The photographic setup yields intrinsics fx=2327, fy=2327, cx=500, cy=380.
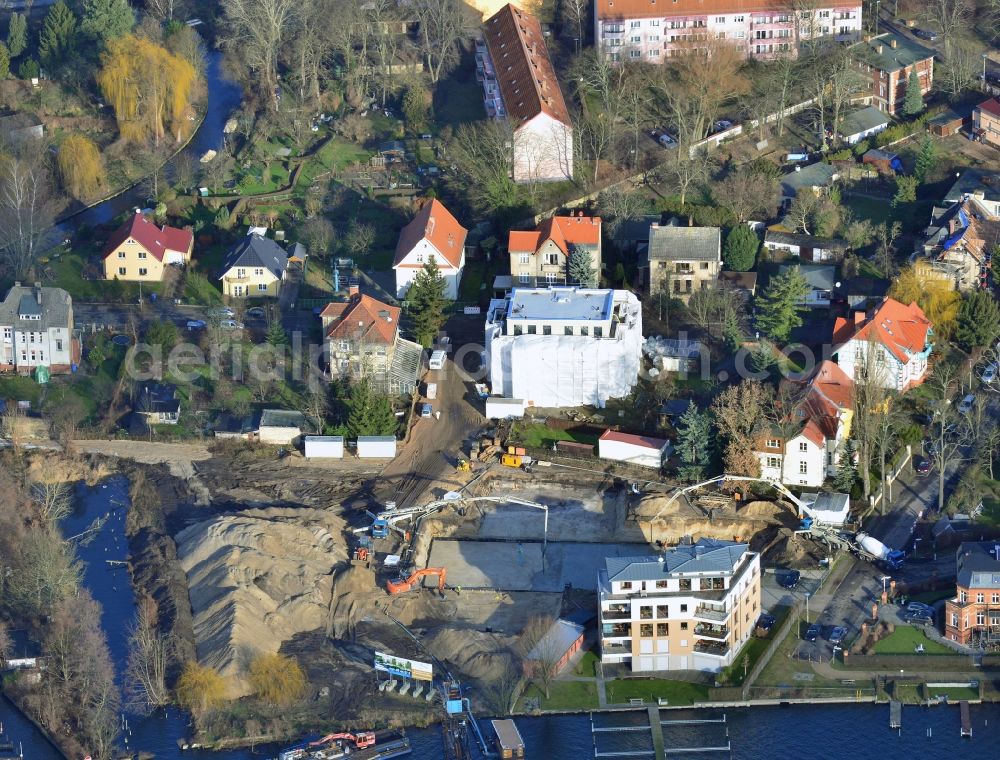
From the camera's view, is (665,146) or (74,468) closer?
(74,468)

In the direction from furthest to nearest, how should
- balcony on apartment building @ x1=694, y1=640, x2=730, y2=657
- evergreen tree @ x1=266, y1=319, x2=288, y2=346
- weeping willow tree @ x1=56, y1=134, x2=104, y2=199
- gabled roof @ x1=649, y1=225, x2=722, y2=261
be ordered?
1. weeping willow tree @ x1=56, y1=134, x2=104, y2=199
2. gabled roof @ x1=649, y1=225, x2=722, y2=261
3. evergreen tree @ x1=266, y1=319, x2=288, y2=346
4. balcony on apartment building @ x1=694, y1=640, x2=730, y2=657

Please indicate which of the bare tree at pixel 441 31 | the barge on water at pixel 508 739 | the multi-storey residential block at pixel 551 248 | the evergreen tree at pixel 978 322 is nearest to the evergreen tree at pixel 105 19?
the bare tree at pixel 441 31

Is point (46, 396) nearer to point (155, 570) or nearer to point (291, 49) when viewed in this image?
point (155, 570)

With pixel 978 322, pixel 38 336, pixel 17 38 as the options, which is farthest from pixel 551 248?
pixel 17 38

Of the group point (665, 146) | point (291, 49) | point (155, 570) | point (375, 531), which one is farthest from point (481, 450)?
point (291, 49)

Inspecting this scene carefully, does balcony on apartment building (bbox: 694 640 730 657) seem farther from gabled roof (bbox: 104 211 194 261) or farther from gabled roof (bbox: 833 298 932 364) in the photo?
gabled roof (bbox: 104 211 194 261)

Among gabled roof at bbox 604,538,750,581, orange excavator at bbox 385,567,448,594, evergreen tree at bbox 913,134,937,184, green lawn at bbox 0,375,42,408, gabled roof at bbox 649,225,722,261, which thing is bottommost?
orange excavator at bbox 385,567,448,594

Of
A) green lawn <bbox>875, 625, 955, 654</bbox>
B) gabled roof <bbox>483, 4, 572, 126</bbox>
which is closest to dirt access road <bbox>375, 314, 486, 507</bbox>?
gabled roof <bbox>483, 4, 572, 126</bbox>
